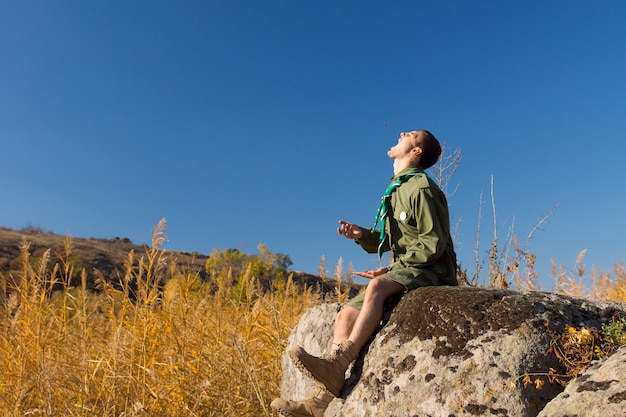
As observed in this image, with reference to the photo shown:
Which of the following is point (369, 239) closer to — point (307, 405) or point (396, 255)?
point (396, 255)

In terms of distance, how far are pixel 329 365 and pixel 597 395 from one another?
44.4 inches

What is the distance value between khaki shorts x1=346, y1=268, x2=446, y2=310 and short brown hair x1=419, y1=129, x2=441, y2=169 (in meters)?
0.80

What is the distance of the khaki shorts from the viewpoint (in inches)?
101

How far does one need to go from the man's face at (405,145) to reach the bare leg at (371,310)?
946 mm

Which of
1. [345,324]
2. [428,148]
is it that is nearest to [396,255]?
[345,324]

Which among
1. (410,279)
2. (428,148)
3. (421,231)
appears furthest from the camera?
(428,148)

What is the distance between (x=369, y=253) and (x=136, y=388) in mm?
1720

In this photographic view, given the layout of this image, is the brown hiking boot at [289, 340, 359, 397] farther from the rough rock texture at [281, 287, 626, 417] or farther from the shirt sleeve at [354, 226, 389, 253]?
the shirt sleeve at [354, 226, 389, 253]

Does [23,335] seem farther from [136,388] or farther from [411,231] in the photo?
[411,231]

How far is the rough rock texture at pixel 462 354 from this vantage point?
1.89 m

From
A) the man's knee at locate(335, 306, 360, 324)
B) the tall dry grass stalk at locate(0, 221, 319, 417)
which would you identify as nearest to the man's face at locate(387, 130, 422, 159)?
the man's knee at locate(335, 306, 360, 324)

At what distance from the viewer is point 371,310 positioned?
2.48 meters

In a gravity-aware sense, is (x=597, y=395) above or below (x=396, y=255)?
below

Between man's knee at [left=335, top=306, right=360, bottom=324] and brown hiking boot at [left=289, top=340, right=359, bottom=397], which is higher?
man's knee at [left=335, top=306, right=360, bottom=324]
